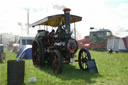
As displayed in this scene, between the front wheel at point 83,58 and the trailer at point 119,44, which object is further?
the trailer at point 119,44

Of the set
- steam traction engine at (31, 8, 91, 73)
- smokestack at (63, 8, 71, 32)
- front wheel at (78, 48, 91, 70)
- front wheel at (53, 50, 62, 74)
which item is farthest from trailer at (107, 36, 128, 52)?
front wheel at (53, 50, 62, 74)

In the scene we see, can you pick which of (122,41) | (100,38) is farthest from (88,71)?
(100,38)

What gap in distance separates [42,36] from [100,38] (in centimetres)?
1284

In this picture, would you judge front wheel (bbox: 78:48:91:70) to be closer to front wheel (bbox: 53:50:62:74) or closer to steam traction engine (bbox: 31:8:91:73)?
steam traction engine (bbox: 31:8:91:73)

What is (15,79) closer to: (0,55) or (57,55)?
(57,55)

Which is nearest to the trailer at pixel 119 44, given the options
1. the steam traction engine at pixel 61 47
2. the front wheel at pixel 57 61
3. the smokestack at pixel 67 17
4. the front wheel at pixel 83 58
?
the steam traction engine at pixel 61 47

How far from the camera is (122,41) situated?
17234 millimetres

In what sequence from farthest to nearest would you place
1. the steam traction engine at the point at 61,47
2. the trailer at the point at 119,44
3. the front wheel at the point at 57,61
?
the trailer at the point at 119,44, the steam traction engine at the point at 61,47, the front wheel at the point at 57,61

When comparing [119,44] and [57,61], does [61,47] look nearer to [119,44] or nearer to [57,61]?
[57,61]

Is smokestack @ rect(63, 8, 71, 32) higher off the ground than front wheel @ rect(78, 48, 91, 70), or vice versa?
smokestack @ rect(63, 8, 71, 32)

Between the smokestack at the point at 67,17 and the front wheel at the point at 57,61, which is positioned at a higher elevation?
the smokestack at the point at 67,17

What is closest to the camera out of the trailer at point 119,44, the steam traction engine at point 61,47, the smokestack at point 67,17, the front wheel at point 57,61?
the front wheel at point 57,61

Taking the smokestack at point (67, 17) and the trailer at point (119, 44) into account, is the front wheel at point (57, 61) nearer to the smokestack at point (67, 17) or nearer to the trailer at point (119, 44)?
the smokestack at point (67, 17)

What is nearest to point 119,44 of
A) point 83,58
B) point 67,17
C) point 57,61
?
point 83,58
